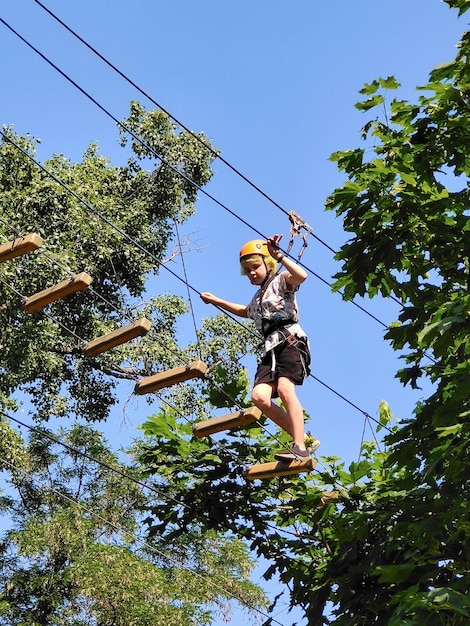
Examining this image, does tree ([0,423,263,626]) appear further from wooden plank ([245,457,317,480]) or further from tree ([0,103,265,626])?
wooden plank ([245,457,317,480])

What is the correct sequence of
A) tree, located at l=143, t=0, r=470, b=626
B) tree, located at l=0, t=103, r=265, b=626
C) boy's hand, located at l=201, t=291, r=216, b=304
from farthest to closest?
tree, located at l=0, t=103, r=265, b=626
boy's hand, located at l=201, t=291, r=216, b=304
tree, located at l=143, t=0, r=470, b=626

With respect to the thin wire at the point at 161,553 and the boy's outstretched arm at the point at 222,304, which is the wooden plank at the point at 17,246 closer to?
the boy's outstretched arm at the point at 222,304

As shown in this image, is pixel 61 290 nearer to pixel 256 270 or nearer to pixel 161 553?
pixel 256 270

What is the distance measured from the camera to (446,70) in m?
5.99

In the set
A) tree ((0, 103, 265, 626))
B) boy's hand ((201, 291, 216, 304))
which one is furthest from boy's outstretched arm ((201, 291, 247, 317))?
tree ((0, 103, 265, 626))

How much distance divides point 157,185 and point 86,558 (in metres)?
6.67

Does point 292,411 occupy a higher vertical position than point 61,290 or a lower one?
lower

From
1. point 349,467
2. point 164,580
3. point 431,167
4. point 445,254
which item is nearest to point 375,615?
point 349,467

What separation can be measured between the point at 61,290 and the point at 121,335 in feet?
1.51

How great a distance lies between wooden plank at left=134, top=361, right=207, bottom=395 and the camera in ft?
20.3

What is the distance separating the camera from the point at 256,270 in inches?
267

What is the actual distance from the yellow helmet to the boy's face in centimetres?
5

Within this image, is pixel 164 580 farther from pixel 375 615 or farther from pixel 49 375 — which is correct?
pixel 375 615

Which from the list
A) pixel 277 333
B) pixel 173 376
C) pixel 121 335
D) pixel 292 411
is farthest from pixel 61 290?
pixel 292 411
